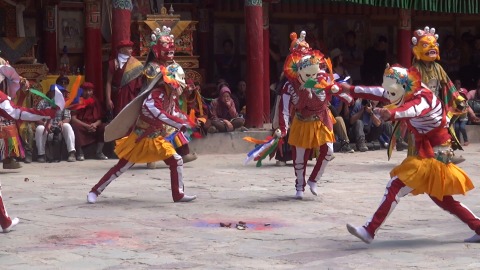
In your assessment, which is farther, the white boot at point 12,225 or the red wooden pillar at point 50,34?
the red wooden pillar at point 50,34

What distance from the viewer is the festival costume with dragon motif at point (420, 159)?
8.90 meters

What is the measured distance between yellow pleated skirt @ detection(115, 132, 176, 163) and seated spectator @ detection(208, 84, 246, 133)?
5.83 m

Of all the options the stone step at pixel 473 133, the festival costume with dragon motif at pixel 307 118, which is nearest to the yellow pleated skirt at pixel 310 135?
the festival costume with dragon motif at pixel 307 118

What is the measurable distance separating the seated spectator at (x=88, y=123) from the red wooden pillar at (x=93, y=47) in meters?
1.71

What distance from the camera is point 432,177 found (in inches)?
352

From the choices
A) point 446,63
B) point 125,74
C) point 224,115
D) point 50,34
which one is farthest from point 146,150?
point 446,63

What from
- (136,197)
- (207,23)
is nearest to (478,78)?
(207,23)

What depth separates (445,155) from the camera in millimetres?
9070

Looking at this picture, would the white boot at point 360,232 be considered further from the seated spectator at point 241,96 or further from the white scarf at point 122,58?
the seated spectator at point 241,96

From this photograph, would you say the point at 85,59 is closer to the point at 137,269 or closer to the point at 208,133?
the point at 208,133

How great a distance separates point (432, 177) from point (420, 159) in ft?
0.63

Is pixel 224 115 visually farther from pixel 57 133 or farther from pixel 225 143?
pixel 57 133

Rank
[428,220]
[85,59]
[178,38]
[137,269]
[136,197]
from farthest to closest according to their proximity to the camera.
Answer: [85,59] < [178,38] < [136,197] < [428,220] < [137,269]

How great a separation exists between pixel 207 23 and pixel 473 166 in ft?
23.6
